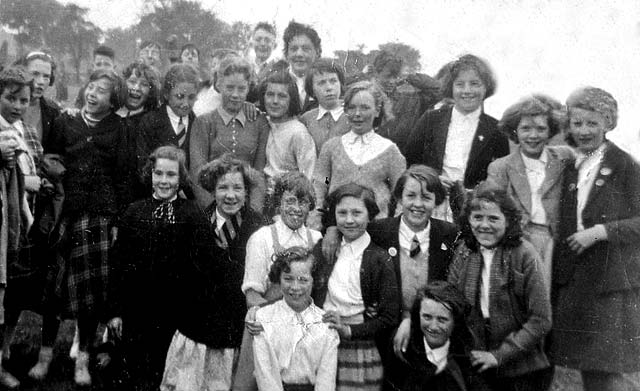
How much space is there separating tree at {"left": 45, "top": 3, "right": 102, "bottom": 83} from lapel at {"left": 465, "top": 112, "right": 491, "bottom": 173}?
2872 millimetres

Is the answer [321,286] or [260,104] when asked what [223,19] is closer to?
[260,104]

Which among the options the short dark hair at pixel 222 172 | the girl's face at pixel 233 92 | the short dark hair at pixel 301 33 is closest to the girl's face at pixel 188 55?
the short dark hair at pixel 301 33

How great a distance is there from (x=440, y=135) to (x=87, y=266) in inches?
91.6

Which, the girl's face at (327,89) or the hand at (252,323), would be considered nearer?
the hand at (252,323)

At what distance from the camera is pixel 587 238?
11.2 ft

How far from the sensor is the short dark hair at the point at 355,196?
11.4 feet

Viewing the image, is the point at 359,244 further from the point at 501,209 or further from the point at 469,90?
the point at 469,90

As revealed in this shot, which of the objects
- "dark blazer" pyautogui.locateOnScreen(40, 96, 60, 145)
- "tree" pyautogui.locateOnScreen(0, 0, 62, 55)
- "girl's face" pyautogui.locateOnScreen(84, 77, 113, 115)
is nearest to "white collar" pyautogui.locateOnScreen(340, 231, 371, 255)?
"girl's face" pyautogui.locateOnScreen(84, 77, 113, 115)

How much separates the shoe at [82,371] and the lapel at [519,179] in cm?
273

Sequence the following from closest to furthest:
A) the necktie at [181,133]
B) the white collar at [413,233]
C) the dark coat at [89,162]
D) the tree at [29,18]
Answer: the white collar at [413,233]
the dark coat at [89,162]
the necktie at [181,133]
the tree at [29,18]

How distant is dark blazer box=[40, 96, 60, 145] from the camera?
4023 mm

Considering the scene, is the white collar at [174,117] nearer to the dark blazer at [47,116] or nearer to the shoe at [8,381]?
the dark blazer at [47,116]

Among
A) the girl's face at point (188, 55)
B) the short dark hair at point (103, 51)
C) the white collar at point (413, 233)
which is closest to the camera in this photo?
the white collar at point (413, 233)

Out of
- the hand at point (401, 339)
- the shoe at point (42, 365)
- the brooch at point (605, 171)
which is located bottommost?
the shoe at point (42, 365)
